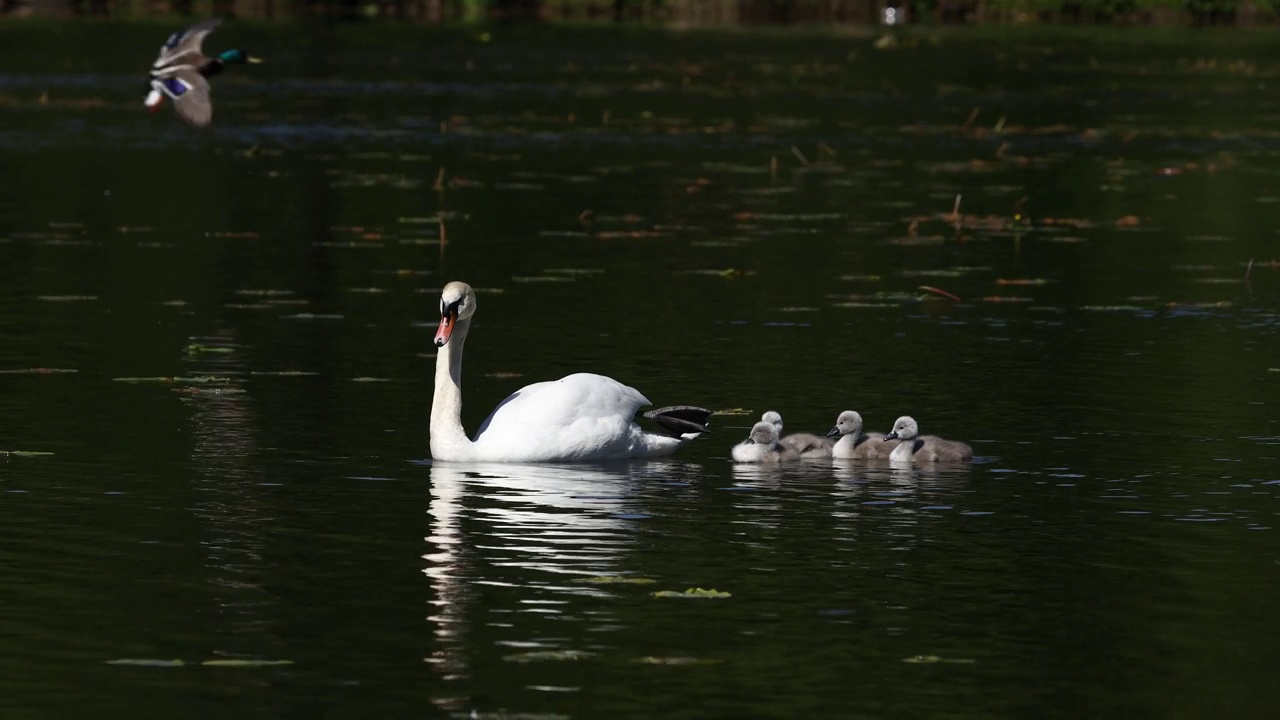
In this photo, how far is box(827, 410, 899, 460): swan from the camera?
18.7 meters

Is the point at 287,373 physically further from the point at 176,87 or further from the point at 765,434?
the point at 176,87

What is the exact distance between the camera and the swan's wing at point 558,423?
60.7 feet

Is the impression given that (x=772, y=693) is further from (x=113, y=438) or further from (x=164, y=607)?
(x=113, y=438)

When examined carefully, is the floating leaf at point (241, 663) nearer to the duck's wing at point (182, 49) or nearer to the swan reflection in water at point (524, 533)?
the swan reflection in water at point (524, 533)

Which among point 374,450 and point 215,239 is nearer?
point 374,450

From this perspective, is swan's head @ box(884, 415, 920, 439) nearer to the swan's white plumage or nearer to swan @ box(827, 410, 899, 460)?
swan @ box(827, 410, 899, 460)

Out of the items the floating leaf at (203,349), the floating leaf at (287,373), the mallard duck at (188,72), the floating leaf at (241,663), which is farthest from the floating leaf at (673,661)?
the mallard duck at (188,72)

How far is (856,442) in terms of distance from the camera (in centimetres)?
1884

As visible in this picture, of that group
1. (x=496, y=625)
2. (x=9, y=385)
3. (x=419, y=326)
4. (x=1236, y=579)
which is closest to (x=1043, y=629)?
(x=1236, y=579)

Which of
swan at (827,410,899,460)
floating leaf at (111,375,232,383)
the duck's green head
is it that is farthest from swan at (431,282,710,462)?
the duck's green head

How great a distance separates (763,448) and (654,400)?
2.59 metres

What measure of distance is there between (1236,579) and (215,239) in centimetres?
2105

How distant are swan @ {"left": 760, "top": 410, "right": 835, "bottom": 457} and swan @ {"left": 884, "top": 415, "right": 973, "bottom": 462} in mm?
552

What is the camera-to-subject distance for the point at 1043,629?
44.5 ft
